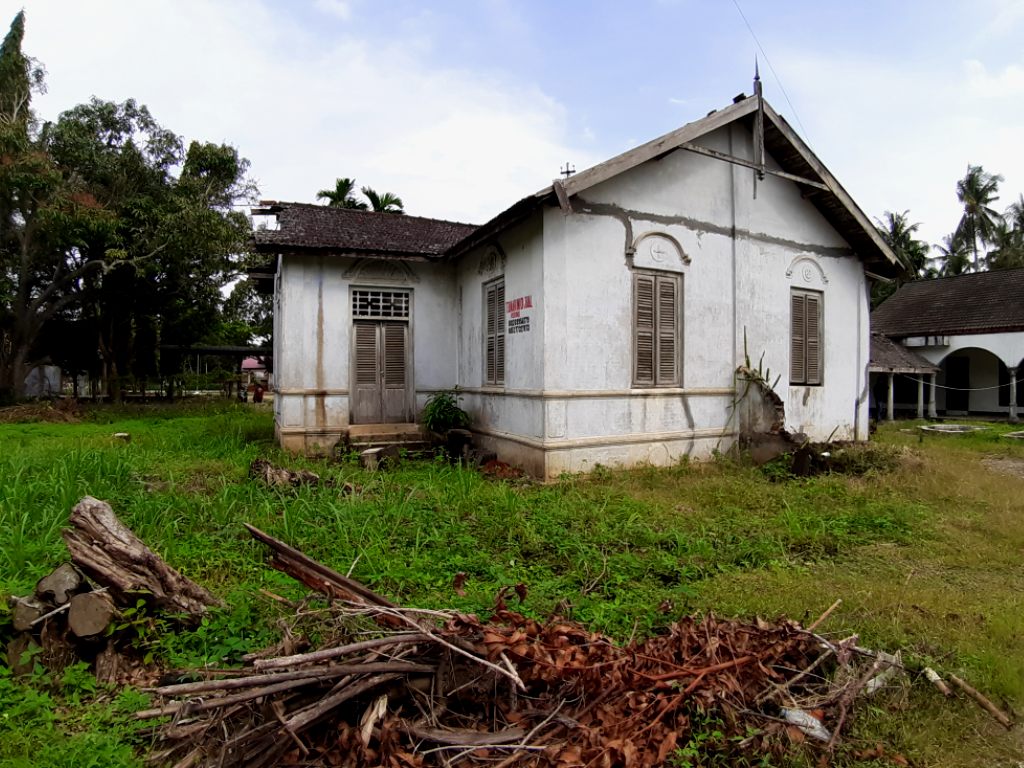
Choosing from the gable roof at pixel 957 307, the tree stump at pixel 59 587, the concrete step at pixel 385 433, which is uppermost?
the gable roof at pixel 957 307

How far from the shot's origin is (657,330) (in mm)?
9242

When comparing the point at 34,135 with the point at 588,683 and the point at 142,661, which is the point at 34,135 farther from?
the point at 588,683

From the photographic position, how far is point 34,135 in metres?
18.0

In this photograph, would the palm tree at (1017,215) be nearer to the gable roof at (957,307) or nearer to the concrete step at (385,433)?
the gable roof at (957,307)

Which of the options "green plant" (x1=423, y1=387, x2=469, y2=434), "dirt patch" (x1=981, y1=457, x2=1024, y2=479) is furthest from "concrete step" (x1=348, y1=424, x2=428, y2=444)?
"dirt patch" (x1=981, y1=457, x2=1024, y2=479)

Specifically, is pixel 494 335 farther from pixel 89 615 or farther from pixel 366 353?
pixel 89 615

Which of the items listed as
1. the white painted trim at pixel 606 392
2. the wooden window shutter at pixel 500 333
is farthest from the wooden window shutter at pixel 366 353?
the wooden window shutter at pixel 500 333

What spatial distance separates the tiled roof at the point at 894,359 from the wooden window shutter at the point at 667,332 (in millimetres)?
13046

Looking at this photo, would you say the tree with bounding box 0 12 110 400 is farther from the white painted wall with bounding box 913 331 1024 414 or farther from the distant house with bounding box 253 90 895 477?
the white painted wall with bounding box 913 331 1024 414

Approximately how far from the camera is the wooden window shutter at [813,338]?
10.9 m

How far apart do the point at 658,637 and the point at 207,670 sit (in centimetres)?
241

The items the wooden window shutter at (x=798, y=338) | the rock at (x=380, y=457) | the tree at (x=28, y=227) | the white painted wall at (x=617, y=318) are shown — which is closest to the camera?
the white painted wall at (x=617, y=318)

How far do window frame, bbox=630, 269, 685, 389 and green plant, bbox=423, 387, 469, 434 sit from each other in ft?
10.4

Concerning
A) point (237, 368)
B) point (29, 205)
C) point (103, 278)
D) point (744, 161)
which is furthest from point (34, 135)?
point (744, 161)
